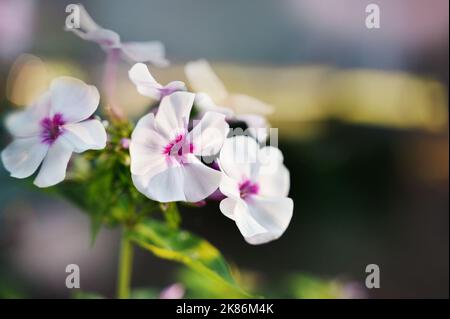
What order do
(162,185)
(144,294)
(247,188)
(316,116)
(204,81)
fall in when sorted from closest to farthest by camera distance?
(162,185) → (247,188) → (204,81) → (144,294) → (316,116)

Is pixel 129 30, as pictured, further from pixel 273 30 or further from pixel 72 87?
pixel 72 87

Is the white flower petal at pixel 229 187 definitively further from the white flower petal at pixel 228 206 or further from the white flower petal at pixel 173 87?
the white flower petal at pixel 173 87

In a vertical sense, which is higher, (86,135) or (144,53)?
(144,53)

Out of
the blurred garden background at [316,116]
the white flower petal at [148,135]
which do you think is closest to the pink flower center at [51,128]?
the white flower petal at [148,135]

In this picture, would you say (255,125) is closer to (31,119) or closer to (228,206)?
(228,206)

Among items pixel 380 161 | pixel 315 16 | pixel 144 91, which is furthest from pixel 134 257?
pixel 144 91

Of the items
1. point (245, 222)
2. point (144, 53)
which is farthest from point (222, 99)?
point (245, 222)

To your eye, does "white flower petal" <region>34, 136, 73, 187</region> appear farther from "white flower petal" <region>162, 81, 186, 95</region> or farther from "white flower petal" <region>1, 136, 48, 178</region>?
"white flower petal" <region>162, 81, 186, 95</region>
